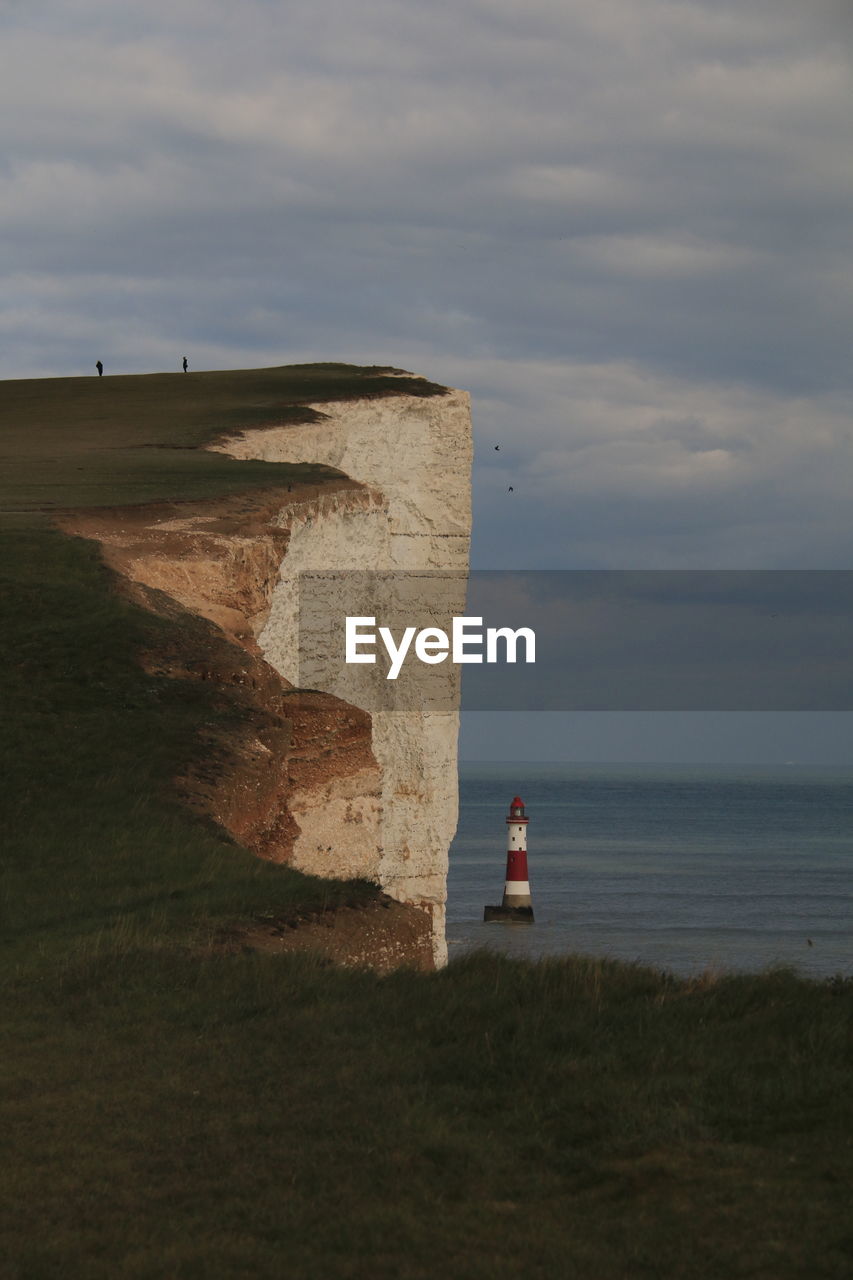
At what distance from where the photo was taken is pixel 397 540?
3438cm

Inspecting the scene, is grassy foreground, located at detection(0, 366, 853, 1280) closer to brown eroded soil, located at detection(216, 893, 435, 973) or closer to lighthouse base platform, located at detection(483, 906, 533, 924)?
brown eroded soil, located at detection(216, 893, 435, 973)

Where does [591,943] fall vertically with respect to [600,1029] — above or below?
below

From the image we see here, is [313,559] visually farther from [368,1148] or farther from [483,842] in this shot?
[483,842]

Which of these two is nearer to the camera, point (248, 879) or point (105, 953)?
point (105, 953)

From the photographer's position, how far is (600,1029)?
8195 mm

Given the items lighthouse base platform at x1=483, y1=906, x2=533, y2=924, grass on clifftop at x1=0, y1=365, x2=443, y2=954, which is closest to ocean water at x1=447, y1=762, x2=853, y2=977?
lighthouse base platform at x1=483, y1=906, x2=533, y2=924

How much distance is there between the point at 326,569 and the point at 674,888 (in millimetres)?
34679

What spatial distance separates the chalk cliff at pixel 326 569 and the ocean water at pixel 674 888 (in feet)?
10.1

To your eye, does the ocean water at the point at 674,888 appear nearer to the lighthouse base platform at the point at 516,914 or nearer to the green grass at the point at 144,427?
the lighthouse base platform at the point at 516,914

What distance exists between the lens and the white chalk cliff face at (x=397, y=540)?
26.3m

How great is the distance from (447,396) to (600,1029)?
93.3 feet

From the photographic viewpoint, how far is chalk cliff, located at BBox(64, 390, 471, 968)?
53.5 feet

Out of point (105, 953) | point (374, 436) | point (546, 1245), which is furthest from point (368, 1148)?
point (374, 436)

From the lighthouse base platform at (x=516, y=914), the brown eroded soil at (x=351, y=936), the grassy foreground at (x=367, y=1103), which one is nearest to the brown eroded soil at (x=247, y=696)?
the brown eroded soil at (x=351, y=936)
